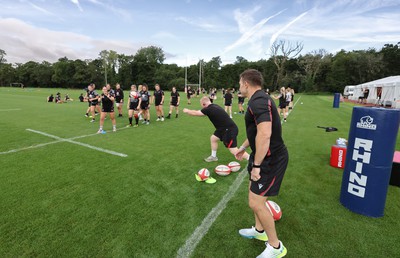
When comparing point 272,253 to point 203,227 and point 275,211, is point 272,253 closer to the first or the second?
point 275,211

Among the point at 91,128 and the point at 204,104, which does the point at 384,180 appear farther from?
the point at 91,128

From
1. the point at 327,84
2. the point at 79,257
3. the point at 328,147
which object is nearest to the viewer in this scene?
the point at 79,257

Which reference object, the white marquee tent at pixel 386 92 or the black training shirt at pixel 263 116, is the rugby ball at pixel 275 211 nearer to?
the black training shirt at pixel 263 116

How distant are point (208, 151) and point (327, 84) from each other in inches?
3023

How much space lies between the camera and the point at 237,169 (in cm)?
538

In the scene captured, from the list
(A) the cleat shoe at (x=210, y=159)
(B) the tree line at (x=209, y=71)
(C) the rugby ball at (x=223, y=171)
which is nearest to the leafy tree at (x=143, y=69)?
(B) the tree line at (x=209, y=71)

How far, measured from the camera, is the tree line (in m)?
64.9

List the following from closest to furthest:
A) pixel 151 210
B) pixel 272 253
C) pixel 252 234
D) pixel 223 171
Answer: pixel 272 253 < pixel 252 234 < pixel 151 210 < pixel 223 171

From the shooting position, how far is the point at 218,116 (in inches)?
220

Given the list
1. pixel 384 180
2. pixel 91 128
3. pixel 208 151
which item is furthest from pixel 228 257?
pixel 91 128

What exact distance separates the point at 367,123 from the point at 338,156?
8.83 ft

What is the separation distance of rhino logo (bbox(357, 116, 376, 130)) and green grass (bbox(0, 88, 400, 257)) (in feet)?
4.88

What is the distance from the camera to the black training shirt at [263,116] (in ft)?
7.28

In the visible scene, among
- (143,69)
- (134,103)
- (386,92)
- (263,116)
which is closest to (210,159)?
(263,116)
